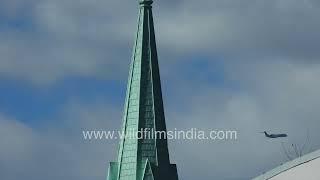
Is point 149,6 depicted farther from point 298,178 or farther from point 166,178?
point 298,178

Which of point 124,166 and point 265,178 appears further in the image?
point 124,166

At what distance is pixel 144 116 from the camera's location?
301 feet

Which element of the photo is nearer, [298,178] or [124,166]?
[298,178]

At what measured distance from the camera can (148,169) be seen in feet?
295

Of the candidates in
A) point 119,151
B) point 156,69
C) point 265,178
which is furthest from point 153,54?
point 265,178

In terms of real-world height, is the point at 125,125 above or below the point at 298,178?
above

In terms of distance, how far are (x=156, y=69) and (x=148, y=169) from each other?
7.63m

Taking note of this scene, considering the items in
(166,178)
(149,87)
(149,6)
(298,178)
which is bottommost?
(298,178)

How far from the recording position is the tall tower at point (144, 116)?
90688 mm

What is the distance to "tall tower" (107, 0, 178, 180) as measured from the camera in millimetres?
90688

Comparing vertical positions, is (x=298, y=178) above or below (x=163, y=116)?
below

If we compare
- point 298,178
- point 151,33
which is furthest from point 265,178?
point 151,33

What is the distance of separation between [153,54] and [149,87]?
2.63 metres

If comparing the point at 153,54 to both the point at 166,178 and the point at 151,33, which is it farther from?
the point at 166,178
